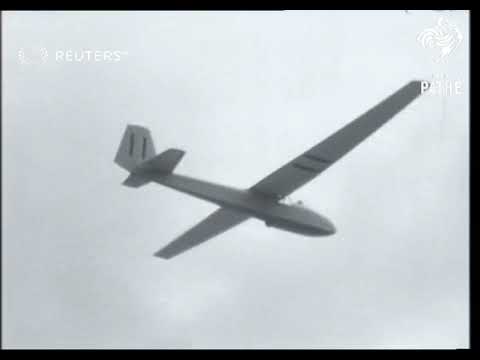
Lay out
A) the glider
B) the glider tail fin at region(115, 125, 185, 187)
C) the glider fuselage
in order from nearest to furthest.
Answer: the glider, the glider tail fin at region(115, 125, 185, 187), the glider fuselage

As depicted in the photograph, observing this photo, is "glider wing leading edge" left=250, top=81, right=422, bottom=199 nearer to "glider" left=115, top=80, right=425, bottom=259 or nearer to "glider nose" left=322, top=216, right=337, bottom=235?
"glider" left=115, top=80, right=425, bottom=259

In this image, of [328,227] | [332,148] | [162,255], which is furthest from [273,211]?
[162,255]

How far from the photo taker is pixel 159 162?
20.9 meters

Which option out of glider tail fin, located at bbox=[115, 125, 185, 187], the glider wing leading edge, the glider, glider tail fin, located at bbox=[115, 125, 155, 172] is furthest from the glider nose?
glider tail fin, located at bbox=[115, 125, 155, 172]

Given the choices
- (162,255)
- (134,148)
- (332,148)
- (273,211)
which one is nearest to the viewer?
(332,148)

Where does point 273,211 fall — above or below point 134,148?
below

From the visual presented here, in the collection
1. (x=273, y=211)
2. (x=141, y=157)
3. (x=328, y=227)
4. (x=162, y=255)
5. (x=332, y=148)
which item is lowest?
(x=162, y=255)

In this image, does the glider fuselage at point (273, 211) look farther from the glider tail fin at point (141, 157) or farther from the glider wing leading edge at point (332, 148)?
the glider tail fin at point (141, 157)

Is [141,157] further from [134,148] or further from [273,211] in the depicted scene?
[273,211]

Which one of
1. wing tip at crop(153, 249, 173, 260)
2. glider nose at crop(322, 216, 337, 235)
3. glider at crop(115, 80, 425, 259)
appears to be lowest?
wing tip at crop(153, 249, 173, 260)
